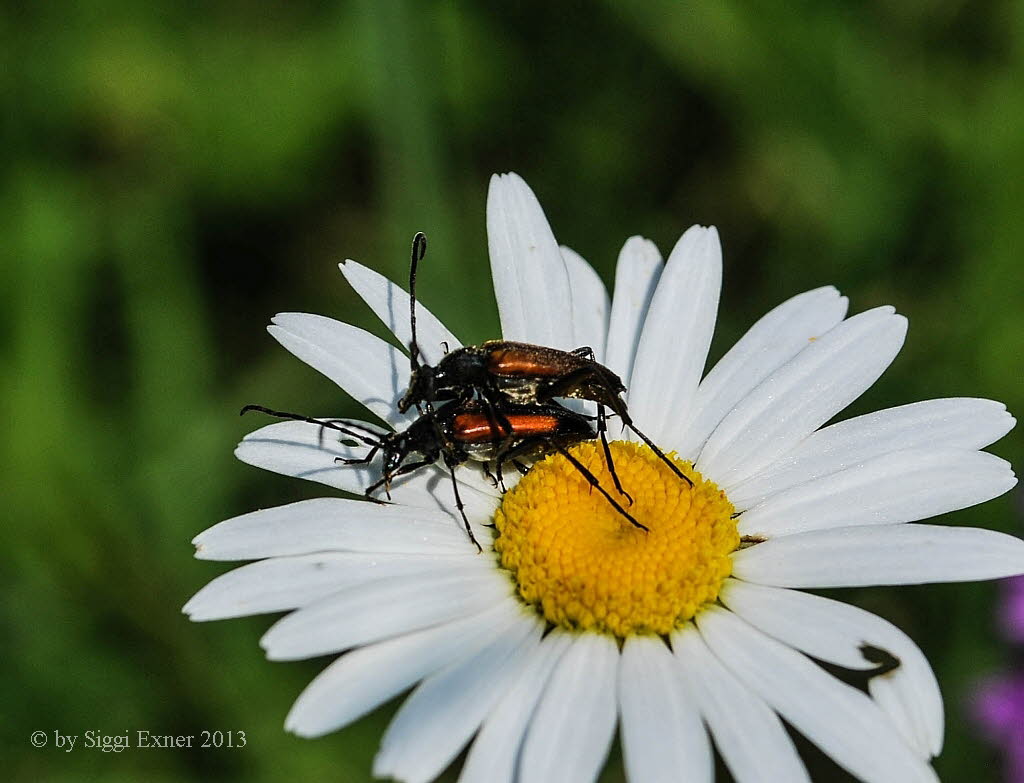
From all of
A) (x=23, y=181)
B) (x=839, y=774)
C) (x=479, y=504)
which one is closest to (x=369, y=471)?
(x=479, y=504)

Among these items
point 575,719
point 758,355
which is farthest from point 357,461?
point 758,355

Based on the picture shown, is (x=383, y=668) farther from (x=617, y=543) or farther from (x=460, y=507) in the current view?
(x=617, y=543)

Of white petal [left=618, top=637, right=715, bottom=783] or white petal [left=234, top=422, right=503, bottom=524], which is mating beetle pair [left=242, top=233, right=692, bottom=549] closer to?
white petal [left=234, top=422, right=503, bottom=524]

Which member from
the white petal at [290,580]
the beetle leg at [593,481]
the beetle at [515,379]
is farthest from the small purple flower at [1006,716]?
the white petal at [290,580]

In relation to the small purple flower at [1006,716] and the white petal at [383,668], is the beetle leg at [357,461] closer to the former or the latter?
the white petal at [383,668]

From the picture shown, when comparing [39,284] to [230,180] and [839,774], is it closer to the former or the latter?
[230,180]
